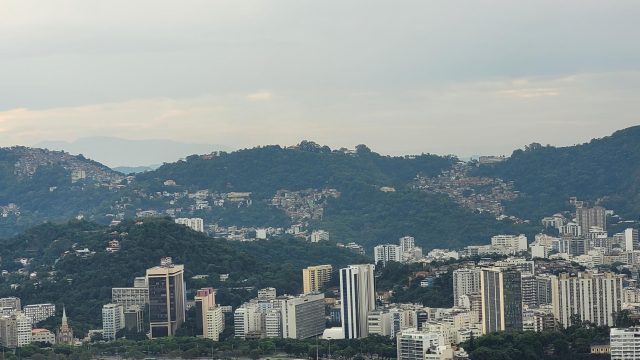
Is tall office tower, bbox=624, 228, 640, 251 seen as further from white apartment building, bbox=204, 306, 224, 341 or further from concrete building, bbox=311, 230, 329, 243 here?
white apartment building, bbox=204, 306, 224, 341

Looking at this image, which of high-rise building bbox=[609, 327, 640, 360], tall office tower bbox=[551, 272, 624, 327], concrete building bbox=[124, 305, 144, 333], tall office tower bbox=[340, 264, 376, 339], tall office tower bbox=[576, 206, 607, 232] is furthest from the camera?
tall office tower bbox=[576, 206, 607, 232]

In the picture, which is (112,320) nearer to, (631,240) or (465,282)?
(465,282)

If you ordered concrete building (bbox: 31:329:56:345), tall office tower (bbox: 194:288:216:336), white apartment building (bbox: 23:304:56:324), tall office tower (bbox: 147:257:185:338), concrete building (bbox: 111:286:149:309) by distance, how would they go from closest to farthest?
1. concrete building (bbox: 31:329:56:345)
2. tall office tower (bbox: 194:288:216:336)
3. tall office tower (bbox: 147:257:185:338)
4. white apartment building (bbox: 23:304:56:324)
5. concrete building (bbox: 111:286:149:309)

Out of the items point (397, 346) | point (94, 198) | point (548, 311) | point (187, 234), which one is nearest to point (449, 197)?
point (94, 198)

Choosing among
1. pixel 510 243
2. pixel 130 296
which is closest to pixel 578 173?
pixel 510 243

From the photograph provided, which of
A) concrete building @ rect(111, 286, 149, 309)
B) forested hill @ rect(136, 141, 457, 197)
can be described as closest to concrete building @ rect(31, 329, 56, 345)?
concrete building @ rect(111, 286, 149, 309)

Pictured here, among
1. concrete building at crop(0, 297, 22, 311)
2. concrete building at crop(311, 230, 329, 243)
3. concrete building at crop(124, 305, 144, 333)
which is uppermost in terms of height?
concrete building at crop(311, 230, 329, 243)
